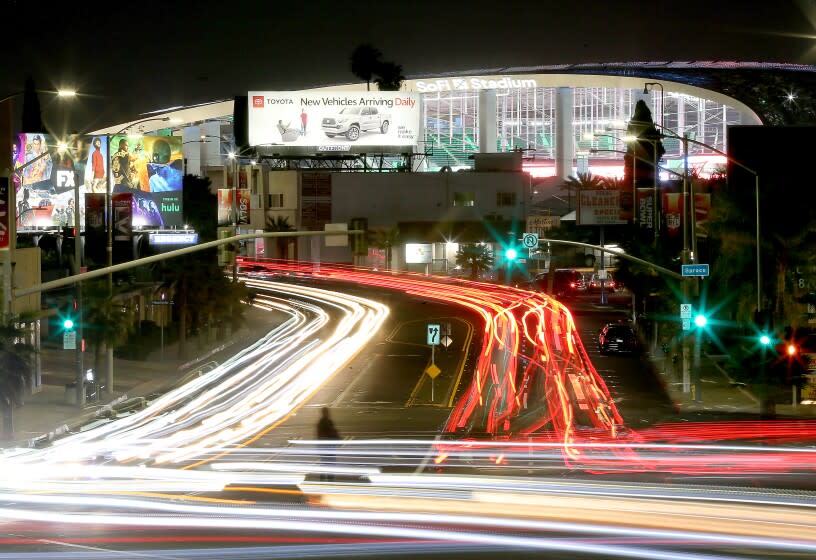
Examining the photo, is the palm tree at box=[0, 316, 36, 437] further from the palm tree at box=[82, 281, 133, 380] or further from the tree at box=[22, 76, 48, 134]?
the tree at box=[22, 76, 48, 134]

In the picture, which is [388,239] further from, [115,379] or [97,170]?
[115,379]

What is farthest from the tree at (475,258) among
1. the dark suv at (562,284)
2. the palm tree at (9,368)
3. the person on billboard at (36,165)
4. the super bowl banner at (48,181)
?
the palm tree at (9,368)

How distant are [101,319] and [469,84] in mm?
90446

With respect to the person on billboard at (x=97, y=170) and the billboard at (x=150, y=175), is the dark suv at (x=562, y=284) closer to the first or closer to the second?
the billboard at (x=150, y=175)

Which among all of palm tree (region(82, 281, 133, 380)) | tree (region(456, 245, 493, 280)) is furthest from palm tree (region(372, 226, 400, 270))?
palm tree (region(82, 281, 133, 380))

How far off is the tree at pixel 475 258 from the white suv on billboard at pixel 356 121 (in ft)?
38.8

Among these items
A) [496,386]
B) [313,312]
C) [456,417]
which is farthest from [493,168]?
[456,417]

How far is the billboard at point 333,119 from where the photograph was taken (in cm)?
9562

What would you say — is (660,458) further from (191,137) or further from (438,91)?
(191,137)

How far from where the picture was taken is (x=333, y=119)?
3780 inches

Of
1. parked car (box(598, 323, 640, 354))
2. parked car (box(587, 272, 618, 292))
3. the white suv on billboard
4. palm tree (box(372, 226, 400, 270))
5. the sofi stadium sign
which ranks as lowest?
parked car (box(598, 323, 640, 354))

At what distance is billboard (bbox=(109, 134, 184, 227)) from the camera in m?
67.4

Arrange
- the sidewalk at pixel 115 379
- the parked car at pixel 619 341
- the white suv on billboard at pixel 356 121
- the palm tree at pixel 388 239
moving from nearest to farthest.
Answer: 1. the sidewalk at pixel 115 379
2. the parked car at pixel 619 341
3. the white suv on billboard at pixel 356 121
4. the palm tree at pixel 388 239

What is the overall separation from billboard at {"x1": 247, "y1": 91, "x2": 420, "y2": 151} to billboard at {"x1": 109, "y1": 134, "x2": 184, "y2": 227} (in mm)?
26784
